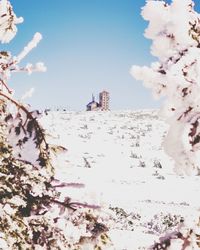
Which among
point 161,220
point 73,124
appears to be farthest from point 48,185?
point 73,124

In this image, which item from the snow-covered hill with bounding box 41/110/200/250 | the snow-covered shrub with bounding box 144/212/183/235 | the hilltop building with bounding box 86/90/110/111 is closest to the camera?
the snow-covered hill with bounding box 41/110/200/250

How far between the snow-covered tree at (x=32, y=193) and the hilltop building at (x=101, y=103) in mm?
73349

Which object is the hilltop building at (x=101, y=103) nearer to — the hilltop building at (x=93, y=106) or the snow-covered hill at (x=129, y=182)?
the hilltop building at (x=93, y=106)

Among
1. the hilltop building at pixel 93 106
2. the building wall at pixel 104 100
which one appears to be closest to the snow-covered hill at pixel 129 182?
the hilltop building at pixel 93 106

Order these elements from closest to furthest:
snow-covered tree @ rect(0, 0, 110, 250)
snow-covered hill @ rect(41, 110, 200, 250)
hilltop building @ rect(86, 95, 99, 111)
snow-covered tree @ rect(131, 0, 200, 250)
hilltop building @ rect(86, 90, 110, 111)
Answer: snow-covered tree @ rect(131, 0, 200, 250)
snow-covered tree @ rect(0, 0, 110, 250)
snow-covered hill @ rect(41, 110, 200, 250)
hilltop building @ rect(86, 95, 99, 111)
hilltop building @ rect(86, 90, 110, 111)

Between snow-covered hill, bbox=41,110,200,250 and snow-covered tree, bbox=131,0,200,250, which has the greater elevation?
snow-covered hill, bbox=41,110,200,250

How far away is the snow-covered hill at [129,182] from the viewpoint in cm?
842

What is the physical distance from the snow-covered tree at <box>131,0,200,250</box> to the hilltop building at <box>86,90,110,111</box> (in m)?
74.3

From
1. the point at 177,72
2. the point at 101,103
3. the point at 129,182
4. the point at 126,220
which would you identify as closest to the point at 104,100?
the point at 101,103

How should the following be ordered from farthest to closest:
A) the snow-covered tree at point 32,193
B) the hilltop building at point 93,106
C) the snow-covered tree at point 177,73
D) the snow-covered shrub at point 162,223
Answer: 1. the hilltop building at point 93,106
2. the snow-covered shrub at point 162,223
3. the snow-covered tree at point 32,193
4. the snow-covered tree at point 177,73

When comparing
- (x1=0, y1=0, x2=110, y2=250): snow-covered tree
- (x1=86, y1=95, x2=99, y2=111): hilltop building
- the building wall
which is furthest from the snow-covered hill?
the building wall

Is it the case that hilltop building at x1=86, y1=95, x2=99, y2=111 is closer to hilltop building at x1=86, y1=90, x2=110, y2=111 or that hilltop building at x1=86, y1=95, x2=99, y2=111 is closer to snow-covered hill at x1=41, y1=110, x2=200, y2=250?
hilltop building at x1=86, y1=90, x2=110, y2=111

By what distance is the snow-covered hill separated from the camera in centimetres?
842

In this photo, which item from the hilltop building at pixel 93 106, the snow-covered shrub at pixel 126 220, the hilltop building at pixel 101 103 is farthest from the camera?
the hilltop building at pixel 101 103
